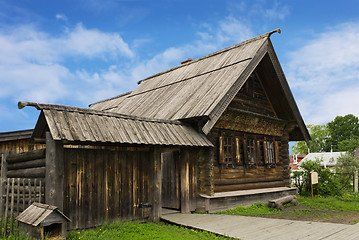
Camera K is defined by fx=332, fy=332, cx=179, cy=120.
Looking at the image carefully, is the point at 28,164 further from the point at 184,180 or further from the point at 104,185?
the point at 184,180

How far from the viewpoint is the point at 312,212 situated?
11891mm

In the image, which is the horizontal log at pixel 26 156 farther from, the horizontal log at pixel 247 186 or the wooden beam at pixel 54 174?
the horizontal log at pixel 247 186

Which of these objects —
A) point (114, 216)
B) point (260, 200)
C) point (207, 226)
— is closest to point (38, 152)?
point (114, 216)

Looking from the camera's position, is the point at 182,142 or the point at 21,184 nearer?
the point at 21,184

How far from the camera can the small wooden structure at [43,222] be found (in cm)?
691

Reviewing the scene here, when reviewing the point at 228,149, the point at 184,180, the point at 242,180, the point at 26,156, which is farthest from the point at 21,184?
the point at 242,180

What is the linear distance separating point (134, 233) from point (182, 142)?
3232 mm

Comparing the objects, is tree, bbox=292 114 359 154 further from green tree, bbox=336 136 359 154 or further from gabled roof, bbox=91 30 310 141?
gabled roof, bbox=91 30 310 141

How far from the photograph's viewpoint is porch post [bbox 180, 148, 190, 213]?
11.2 meters

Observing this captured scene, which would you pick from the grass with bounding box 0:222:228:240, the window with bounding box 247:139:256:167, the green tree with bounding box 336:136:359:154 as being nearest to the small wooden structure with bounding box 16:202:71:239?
the grass with bounding box 0:222:228:240

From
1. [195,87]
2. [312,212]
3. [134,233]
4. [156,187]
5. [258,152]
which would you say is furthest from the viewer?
[258,152]

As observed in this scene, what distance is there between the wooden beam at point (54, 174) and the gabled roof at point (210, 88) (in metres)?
4.69

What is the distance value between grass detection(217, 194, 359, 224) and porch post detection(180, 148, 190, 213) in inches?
58.8

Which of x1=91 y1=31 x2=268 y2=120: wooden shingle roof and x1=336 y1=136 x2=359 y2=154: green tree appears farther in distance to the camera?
x1=336 y1=136 x2=359 y2=154: green tree
